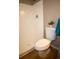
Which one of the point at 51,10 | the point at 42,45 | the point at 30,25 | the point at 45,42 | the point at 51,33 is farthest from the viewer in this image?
the point at 30,25

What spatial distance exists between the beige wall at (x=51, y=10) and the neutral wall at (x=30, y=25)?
→ 0.48 feet

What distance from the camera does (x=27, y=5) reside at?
11.0 feet

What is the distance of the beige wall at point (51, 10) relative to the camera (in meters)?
3.13

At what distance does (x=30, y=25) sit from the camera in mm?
3551

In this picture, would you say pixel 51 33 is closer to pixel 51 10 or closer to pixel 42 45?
pixel 42 45

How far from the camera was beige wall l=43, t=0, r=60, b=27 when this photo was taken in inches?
123

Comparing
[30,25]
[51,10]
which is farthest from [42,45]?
[51,10]

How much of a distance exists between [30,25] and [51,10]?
37.2 inches

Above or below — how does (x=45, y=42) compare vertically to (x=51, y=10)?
below

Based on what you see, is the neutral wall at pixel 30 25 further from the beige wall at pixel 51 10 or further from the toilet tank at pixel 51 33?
the toilet tank at pixel 51 33

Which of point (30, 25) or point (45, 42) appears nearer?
point (45, 42)

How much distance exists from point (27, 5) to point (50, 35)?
133cm
